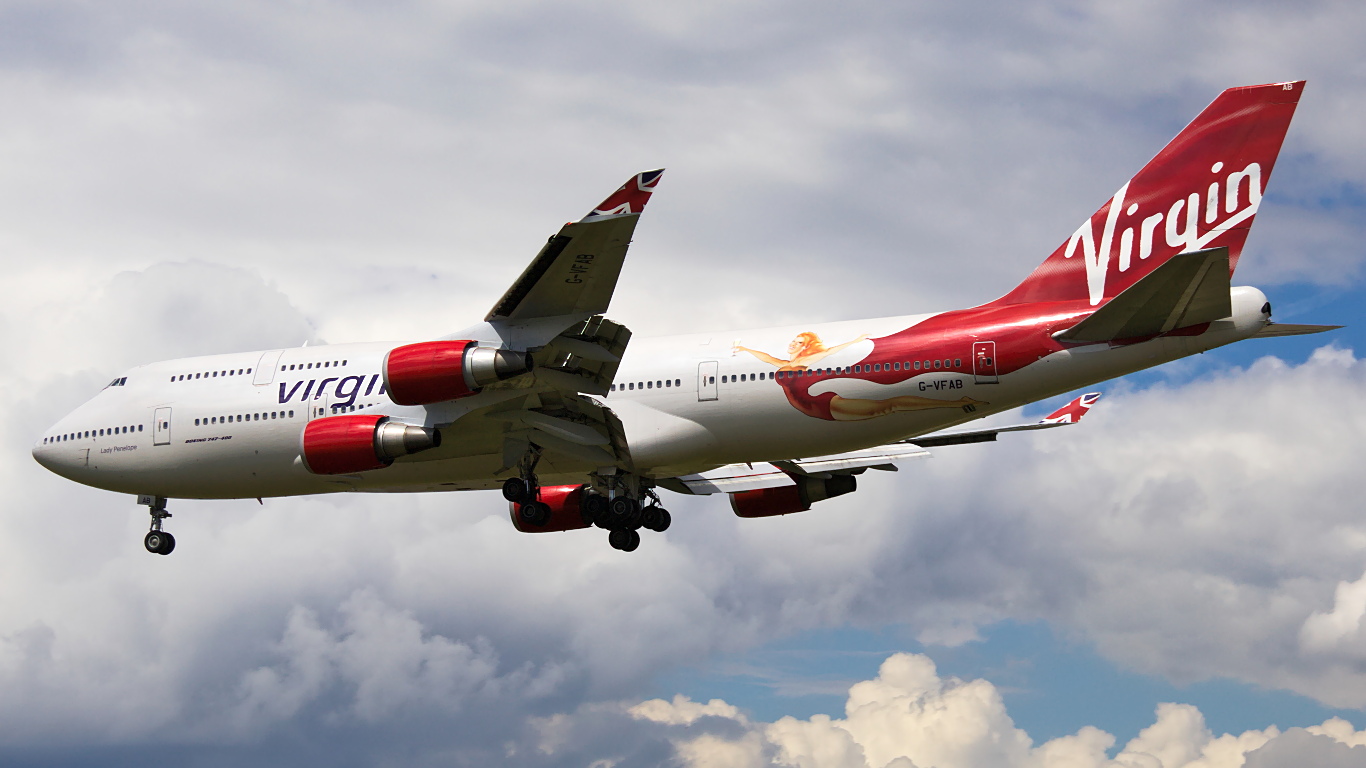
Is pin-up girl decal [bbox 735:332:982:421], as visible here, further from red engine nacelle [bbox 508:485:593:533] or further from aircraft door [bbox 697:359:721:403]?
red engine nacelle [bbox 508:485:593:533]

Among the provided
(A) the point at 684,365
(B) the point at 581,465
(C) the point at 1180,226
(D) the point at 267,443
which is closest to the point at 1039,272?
(C) the point at 1180,226

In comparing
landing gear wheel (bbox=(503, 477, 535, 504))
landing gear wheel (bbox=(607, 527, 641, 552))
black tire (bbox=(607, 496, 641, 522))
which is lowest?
landing gear wheel (bbox=(607, 527, 641, 552))

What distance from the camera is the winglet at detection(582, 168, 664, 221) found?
67.4 ft

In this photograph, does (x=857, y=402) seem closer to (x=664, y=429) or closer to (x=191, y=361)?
(x=664, y=429)

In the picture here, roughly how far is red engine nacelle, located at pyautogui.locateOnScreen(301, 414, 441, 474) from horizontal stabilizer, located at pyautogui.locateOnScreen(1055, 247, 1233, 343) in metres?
12.6

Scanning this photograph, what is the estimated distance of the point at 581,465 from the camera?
93.4ft

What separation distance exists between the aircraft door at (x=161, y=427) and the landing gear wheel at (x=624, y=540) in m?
10.2

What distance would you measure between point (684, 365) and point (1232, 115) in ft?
40.0

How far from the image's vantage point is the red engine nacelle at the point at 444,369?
23.4 metres

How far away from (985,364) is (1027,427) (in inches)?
210

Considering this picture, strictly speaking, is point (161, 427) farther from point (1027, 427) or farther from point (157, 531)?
point (1027, 427)

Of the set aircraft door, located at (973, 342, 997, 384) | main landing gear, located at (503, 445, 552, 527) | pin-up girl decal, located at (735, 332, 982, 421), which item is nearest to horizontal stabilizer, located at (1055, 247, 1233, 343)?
aircraft door, located at (973, 342, 997, 384)

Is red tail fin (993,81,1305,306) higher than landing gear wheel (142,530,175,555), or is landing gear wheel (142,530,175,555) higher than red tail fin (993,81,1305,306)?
red tail fin (993,81,1305,306)

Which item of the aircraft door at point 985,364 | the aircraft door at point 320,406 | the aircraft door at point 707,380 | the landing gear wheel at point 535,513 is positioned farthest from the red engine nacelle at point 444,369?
the aircraft door at point 985,364
